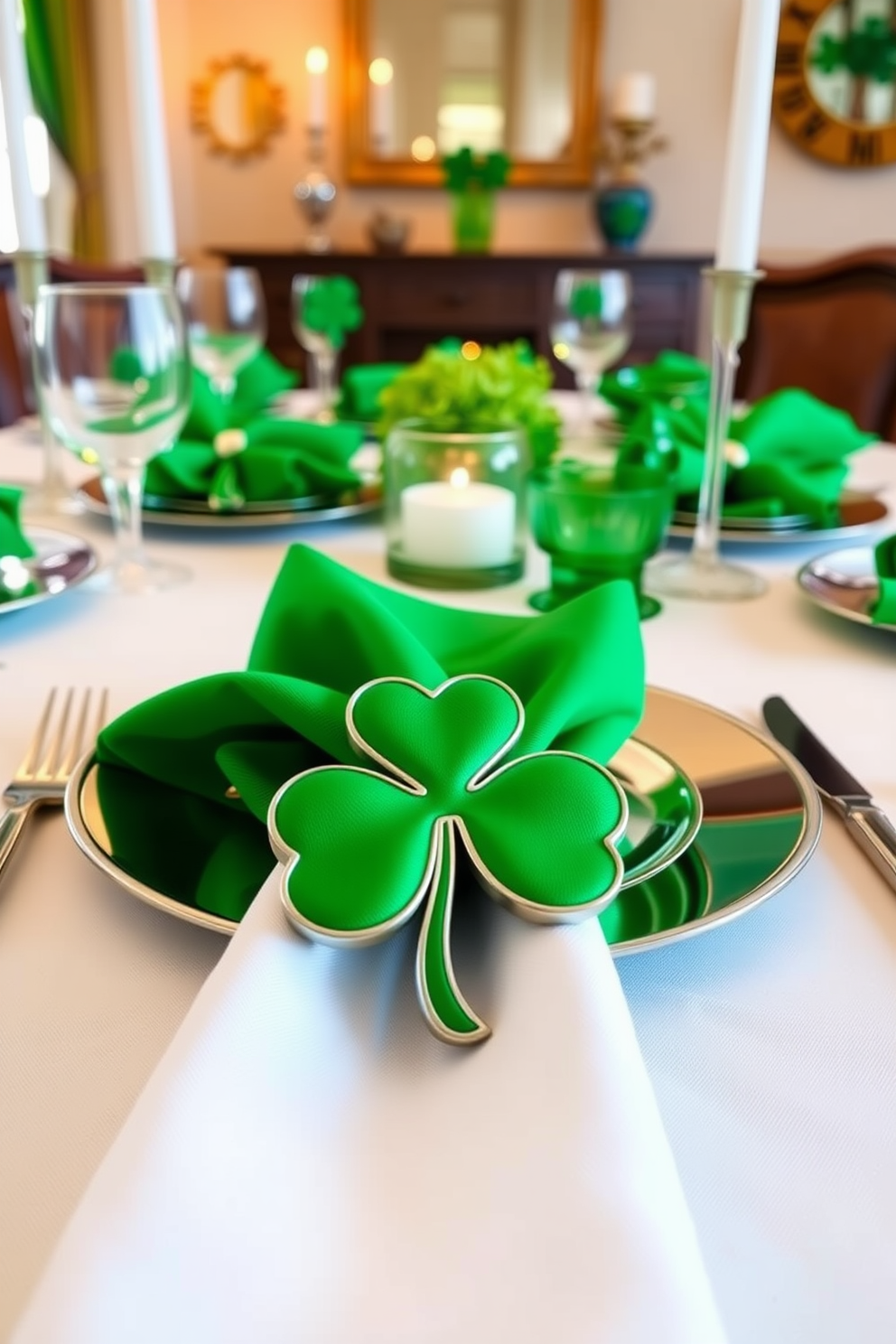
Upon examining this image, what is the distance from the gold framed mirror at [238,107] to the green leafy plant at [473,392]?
115 inches

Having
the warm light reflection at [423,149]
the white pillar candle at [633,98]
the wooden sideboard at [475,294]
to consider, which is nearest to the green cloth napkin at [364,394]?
the wooden sideboard at [475,294]

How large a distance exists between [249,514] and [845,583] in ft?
1.53

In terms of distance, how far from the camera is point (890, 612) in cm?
68

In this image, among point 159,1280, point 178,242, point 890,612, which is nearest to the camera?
point 159,1280

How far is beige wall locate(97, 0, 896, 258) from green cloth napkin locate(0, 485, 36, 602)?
309 centimetres

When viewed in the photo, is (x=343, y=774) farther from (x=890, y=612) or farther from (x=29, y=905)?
(x=890, y=612)

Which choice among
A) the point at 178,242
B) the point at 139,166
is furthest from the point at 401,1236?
the point at 178,242

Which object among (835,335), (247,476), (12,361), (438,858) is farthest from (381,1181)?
(835,335)

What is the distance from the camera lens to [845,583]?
76 centimetres

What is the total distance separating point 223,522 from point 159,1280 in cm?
73

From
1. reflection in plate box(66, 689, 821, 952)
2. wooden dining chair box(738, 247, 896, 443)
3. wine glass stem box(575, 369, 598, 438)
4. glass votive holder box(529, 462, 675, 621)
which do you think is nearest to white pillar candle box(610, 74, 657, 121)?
wooden dining chair box(738, 247, 896, 443)

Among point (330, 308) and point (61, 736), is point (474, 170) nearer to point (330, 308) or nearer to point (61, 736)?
point (330, 308)

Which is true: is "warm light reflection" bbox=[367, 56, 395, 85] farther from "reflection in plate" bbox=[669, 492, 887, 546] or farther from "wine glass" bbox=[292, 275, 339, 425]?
"reflection in plate" bbox=[669, 492, 887, 546]

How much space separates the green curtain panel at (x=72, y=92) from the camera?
134 inches
